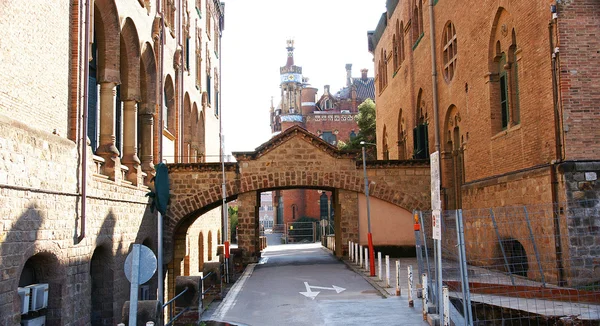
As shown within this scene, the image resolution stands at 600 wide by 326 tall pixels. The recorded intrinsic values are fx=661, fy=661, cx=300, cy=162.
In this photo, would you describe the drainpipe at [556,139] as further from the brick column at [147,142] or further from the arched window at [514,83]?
the brick column at [147,142]

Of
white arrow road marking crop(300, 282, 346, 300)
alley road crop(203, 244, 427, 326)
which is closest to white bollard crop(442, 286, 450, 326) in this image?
alley road crop(203, 244, 427, 326)

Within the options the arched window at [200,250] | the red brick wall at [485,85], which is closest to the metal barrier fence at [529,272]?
the red brick wall at [485,85]

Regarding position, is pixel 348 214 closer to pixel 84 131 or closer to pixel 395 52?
pixel 84 131

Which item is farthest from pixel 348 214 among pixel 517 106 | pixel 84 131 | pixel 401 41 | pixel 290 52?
pixel 290 52

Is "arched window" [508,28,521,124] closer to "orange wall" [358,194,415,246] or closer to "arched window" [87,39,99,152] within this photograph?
"orange wall" [358,194,415,246]

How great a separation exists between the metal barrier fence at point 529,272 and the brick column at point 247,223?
Result: 10.2 meters

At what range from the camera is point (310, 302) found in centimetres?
1590

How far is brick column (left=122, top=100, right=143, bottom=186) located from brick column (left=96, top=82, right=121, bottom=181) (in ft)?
7.74

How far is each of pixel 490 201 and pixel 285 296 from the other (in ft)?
24.3

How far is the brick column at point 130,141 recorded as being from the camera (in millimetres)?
21453

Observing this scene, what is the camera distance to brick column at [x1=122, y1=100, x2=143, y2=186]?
21453 millimetres

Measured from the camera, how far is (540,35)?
16156 mm

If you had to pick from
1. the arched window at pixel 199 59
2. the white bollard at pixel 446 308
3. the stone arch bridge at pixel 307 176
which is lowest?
the white bollard at pixel 446 308

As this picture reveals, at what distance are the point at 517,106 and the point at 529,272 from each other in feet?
19.7
